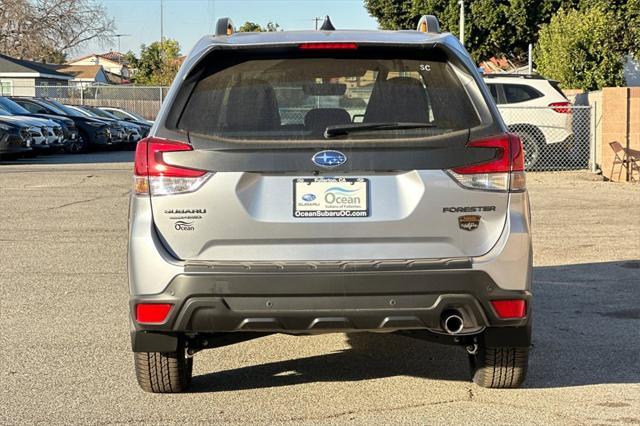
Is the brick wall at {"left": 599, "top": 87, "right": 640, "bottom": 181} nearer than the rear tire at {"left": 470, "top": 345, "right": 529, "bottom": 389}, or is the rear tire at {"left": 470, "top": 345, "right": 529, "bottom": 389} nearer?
the rear tire at {"left": 470, "top": 345, "right": 529, "bottom": 389}

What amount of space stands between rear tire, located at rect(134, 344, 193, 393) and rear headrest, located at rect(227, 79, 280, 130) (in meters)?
1.25

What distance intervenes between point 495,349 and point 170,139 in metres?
2.05

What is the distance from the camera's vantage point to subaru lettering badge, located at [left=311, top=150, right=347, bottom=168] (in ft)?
16.0

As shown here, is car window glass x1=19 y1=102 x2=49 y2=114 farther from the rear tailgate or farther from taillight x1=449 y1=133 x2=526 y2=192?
taillight x1=449 y1=133 x2=526 y2=192

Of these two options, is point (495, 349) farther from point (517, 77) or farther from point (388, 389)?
point (517, 77)

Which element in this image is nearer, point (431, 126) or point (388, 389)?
point (431, 126)

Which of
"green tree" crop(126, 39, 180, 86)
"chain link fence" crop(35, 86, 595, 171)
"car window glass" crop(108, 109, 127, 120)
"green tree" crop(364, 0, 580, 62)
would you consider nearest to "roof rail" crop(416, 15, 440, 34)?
"chain link fence" crop(35, 86, 595, 171)

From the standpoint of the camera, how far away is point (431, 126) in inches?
198

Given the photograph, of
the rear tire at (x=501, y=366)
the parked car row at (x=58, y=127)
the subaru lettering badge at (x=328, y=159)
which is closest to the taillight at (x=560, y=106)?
the parked car row at (x=58, y=127)

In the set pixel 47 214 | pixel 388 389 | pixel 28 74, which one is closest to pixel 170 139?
pixel 388 389

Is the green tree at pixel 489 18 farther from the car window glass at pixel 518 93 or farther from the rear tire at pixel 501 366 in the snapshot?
the rear tire at pixel 501 366

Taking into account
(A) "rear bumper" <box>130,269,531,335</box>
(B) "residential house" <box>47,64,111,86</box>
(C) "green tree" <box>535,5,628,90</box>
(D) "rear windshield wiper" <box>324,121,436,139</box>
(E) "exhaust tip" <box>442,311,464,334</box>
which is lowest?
(E) "exhaust tip" <box>442,311,464,334</box>

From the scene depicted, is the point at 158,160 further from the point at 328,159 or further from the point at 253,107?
the point at 328,159

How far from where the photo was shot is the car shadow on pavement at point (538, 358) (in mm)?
6043
